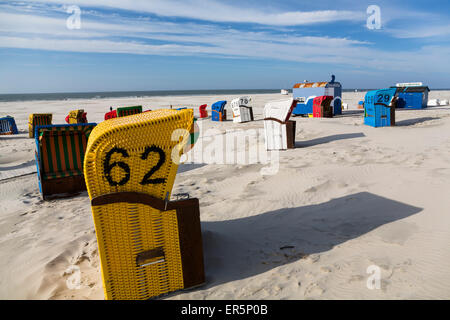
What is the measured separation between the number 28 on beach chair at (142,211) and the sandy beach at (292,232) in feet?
1.02

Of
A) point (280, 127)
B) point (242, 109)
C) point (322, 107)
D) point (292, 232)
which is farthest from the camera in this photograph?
point (322, 107)

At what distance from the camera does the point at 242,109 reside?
17.2m

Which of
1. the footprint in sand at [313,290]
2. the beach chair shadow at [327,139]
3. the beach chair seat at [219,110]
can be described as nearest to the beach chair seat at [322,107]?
the beach chair seat at [219,110]

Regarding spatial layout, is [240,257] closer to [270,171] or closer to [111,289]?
[111,289]

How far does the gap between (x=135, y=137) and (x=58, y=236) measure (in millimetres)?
2722

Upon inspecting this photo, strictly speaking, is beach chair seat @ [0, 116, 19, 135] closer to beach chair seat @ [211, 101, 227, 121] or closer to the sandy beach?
the sandy beach

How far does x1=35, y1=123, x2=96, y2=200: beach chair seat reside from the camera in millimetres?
6328

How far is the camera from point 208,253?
141 inches

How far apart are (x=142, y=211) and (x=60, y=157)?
4868 mm

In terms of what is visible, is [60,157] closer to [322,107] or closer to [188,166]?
[188,166]

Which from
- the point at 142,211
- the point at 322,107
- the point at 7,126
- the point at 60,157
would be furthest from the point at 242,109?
the point at 142,211

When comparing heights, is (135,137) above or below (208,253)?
above

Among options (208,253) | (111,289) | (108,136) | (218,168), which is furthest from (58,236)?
(218,168)
